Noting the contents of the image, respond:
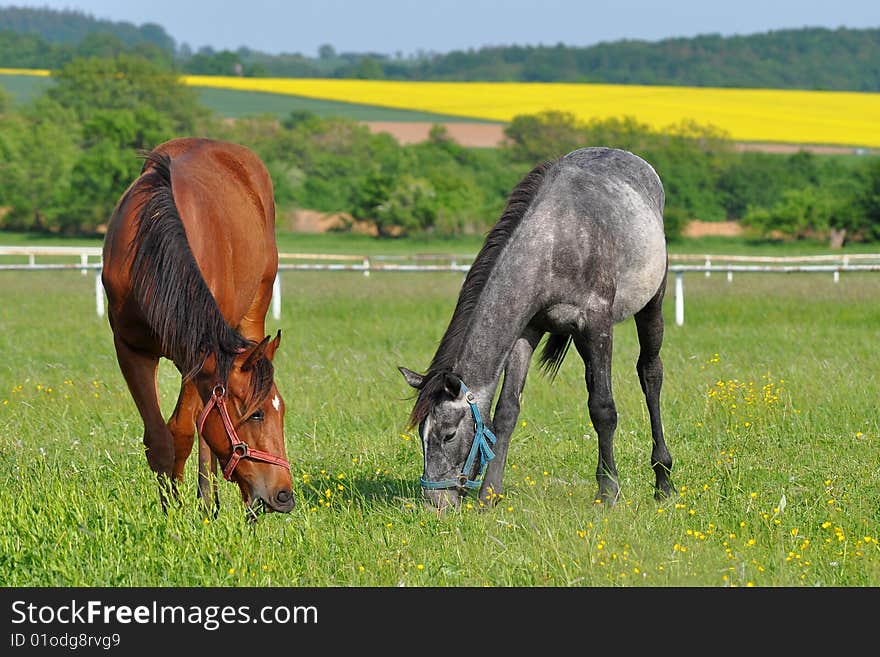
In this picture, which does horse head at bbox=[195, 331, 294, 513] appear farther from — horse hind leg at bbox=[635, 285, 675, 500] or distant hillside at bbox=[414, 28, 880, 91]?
distant hillside at bbox=[414, 28, 880, 91]

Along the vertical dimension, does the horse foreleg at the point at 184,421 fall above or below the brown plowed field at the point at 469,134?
Result: above

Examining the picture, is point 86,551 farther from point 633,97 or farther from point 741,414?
point 633,97

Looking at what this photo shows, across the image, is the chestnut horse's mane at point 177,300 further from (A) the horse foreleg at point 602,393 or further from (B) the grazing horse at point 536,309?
(A) the horse foreleg at point 602,393

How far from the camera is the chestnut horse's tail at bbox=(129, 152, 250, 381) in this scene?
5055mm

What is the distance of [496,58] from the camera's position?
122m

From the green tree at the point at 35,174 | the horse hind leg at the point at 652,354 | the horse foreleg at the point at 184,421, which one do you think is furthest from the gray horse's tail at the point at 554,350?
the green tree at the point at 35,174

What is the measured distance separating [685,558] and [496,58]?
121m

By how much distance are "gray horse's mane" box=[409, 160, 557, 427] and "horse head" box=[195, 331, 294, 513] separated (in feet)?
2.75

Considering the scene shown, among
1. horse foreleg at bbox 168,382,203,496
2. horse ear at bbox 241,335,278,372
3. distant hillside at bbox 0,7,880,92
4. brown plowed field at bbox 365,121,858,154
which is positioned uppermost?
distant hillside at bbox 0,7,880,92

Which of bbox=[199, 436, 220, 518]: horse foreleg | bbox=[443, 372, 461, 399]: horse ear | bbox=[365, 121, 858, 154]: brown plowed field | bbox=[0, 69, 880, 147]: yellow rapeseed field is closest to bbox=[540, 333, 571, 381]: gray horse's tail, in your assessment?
bbox=[443, 372, 461, 399]: horse ear

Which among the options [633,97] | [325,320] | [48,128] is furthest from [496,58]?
[325,320]

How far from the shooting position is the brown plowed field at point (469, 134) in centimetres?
5853

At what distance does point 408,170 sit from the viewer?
55.0 m

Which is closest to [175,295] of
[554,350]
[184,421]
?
[184,421]
